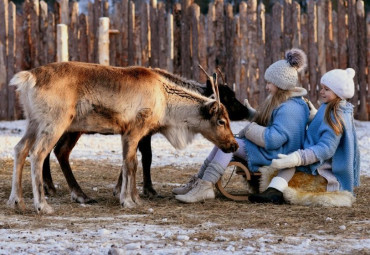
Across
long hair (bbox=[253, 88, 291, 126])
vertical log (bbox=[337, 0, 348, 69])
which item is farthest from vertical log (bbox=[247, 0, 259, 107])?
long hair (bbox=[253, 88, 291, 126])

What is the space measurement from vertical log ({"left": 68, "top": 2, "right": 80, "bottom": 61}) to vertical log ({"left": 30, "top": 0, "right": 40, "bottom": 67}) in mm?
632

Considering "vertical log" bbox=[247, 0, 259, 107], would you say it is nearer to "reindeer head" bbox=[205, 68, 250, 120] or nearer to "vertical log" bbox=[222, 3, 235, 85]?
"vertical log" bbox=[222, 3, 235, 85]

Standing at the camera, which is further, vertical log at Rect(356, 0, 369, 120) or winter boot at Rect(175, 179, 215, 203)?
vertical log at Rect(356, 0, 369, 120)

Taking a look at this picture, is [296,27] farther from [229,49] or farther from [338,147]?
[338,147]

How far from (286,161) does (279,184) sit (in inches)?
10.0

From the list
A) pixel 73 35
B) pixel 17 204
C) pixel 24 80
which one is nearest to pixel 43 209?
pixel 17 204

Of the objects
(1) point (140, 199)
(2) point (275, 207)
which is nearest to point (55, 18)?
(1) point (140, 199)

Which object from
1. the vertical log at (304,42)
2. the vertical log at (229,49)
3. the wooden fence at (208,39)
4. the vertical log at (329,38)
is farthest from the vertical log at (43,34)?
the vertical log at (329,38)

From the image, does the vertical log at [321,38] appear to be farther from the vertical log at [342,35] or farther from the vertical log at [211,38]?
the vertical log at [211,38]

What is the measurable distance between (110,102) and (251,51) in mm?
7251

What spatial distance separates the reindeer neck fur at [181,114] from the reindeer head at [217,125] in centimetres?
8

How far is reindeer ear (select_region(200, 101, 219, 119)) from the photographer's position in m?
7.88

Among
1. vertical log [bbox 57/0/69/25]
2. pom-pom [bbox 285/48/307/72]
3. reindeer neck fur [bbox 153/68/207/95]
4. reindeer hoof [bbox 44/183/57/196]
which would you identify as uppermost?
vertical log [bbox 57/0/69/25]

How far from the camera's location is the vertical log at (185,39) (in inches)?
580
